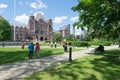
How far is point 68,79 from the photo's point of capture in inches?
480

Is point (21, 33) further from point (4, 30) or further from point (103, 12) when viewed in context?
point (103, 12)

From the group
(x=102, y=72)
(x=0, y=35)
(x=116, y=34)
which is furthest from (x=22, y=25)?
(x=102, y=72)

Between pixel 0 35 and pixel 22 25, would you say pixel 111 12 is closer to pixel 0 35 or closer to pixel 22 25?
pixel 0 35

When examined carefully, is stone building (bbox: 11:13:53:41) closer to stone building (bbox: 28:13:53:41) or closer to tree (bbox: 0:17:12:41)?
stone building (bbox: 28:13:53:41)

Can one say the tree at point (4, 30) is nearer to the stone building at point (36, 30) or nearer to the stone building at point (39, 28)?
the stone building at point (36, 30)

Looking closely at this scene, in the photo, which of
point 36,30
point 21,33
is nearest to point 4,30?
point 21,33

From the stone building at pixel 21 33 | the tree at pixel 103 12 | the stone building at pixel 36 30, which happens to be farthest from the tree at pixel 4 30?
the tree at pixel 103 12

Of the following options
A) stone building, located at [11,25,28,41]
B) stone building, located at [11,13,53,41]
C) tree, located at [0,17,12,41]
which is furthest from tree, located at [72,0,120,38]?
stone building, located at [11,25,28,41]

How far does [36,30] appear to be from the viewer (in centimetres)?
14212

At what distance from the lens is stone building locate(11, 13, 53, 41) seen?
134875mm

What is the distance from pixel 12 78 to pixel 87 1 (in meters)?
9.22

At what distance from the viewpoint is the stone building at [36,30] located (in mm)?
134875

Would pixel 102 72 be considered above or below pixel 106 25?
below

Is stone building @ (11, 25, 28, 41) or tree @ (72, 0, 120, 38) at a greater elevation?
stone building @ (11, 25, 28, 41)
